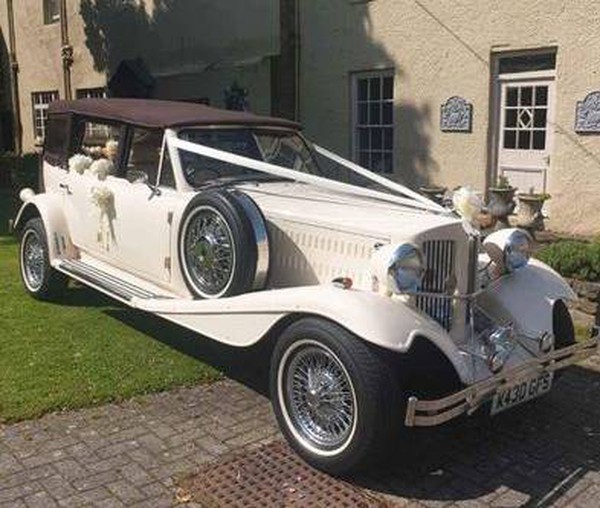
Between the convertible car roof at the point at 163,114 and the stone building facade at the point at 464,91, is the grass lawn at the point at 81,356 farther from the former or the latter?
the stone building facade at the point at 464,91

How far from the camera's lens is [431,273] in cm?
424

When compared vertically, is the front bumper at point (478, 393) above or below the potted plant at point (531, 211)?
below

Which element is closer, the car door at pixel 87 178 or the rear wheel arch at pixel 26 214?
the car door at pixel 87 178

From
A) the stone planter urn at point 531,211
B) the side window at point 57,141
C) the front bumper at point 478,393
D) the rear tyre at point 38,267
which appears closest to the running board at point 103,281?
the rear tyre at point 38,267

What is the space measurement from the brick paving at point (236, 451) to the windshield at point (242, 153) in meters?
1.61

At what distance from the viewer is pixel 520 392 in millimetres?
4125

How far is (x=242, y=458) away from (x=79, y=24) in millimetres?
18355

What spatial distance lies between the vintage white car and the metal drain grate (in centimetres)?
11

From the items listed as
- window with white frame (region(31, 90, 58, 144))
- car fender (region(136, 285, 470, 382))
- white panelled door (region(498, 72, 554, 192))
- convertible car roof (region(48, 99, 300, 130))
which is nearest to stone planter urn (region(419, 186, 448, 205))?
white panelled door (region(498, 72, 554, 192))

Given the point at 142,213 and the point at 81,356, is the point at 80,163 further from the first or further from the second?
the point at 81,356

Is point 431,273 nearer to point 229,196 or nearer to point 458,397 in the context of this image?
point 458,397

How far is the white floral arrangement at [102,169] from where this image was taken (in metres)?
6.25

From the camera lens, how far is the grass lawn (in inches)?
192

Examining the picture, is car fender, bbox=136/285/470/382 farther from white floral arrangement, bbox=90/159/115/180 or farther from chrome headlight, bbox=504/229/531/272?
white floral arrangement, bbox=90/159/115/180
